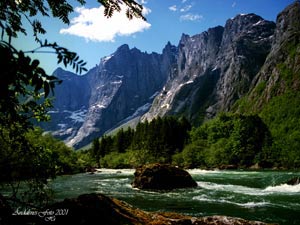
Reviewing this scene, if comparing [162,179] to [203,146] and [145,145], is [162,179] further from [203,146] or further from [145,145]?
[145,145]

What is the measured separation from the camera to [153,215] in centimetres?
1427

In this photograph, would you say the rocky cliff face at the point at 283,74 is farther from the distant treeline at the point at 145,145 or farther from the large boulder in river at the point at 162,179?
the large boulder in river at the point at 162,179

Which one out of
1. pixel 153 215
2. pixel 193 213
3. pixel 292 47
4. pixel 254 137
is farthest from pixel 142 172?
pixel 292 47

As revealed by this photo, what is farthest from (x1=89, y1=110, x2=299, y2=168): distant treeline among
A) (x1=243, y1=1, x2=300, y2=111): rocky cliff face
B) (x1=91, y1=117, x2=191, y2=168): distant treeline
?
(x1=243, y1=1, x2=300, y2=111): rocky cliff face

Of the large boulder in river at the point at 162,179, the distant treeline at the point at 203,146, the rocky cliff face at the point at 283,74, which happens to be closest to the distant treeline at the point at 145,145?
the distant treeline at the point at 203,146

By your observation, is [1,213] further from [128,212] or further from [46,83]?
[128,212]

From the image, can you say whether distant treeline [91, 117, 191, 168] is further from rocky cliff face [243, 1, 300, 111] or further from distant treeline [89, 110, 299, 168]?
rocky cliff face [243, 1, 300, 111]

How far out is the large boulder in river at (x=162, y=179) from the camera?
42347mm

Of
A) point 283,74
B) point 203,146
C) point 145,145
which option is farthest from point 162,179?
point 283,74

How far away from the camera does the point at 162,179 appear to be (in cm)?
4291

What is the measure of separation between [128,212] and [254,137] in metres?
115

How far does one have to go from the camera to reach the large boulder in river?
42.3 metres

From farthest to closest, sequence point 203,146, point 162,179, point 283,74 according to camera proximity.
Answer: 1. point 283,74
2. point 203,146
3. point 162,179

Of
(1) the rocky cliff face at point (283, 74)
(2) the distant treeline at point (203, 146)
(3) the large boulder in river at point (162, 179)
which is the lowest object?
(3) the large boulder in river at point (162, 179)
